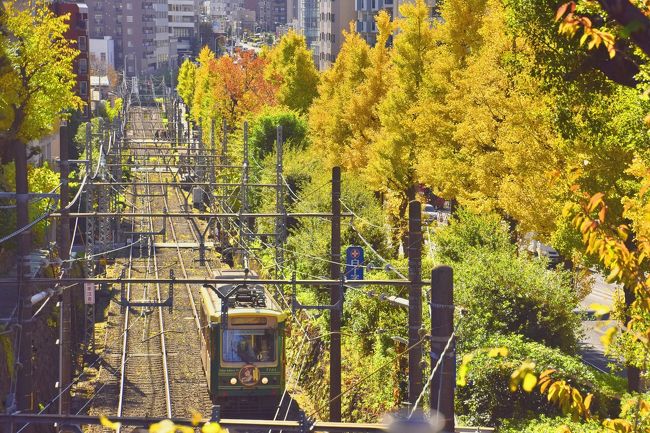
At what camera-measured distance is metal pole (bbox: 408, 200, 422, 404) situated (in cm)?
1196

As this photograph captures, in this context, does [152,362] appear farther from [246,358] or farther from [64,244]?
[64,244]

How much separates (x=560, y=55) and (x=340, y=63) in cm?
3220

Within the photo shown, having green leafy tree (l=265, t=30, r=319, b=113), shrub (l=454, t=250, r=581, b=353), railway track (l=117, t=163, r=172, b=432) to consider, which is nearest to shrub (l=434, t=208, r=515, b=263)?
shrub (l=454, t=250, r=581, b=353)

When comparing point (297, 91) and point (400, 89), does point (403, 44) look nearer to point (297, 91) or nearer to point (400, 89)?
point (400, 89)

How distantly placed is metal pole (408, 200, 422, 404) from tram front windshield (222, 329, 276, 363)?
7412mm

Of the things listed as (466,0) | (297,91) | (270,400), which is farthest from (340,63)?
(270,400)

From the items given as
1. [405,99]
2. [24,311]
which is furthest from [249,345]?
[405,99]

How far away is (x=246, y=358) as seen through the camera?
20.3m

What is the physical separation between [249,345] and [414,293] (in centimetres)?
850

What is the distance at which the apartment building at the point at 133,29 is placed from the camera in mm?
A: 142750

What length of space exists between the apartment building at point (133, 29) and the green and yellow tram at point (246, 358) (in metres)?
122

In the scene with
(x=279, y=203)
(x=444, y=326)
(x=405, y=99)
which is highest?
(x=405, y=99)

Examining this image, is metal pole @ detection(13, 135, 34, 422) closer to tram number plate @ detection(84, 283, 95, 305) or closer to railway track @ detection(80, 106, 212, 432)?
railway track @ detection(80, 106, 212, 432)

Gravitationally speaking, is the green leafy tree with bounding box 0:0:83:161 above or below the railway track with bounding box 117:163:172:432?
above
